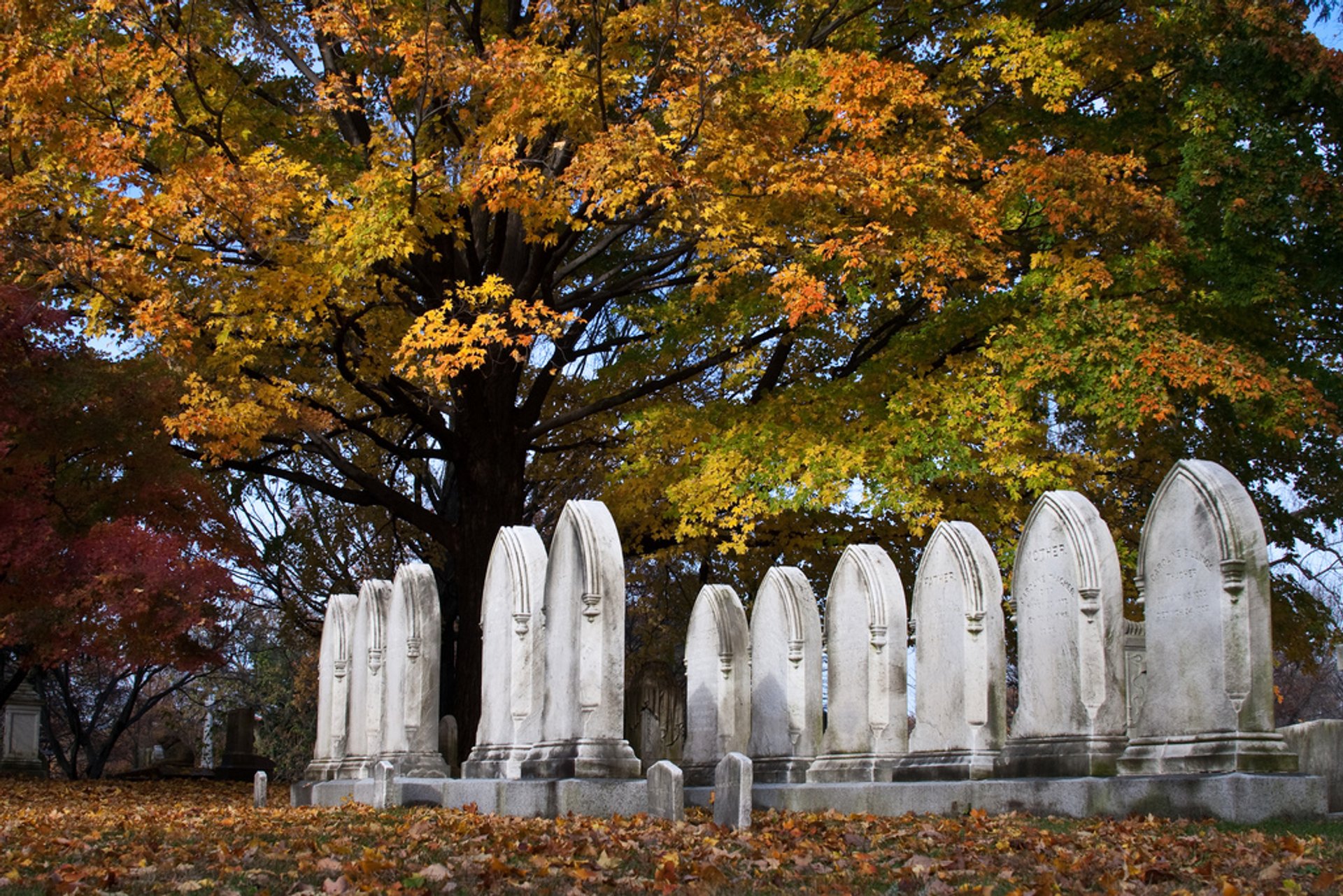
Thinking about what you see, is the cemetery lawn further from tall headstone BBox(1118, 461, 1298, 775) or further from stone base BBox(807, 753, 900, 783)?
stone base BBox(807, 753, 900, 783)

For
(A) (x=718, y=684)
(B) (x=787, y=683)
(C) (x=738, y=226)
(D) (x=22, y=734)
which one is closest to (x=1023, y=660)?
(B) (x=787, y=683)

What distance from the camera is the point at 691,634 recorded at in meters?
13.6

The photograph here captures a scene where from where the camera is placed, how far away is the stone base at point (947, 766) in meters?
10.3

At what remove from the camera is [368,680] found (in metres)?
14.9

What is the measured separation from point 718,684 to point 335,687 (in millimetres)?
5307

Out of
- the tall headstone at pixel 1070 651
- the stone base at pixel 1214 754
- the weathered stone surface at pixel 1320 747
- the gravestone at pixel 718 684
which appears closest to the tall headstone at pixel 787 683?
the gravestone at pixel 718 684

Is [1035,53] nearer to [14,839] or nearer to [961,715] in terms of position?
[961,715]

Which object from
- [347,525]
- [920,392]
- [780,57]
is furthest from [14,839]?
[347,525]

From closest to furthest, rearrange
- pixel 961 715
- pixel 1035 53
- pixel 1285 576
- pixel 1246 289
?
pixel 961 715
pixel 1246 289
pixel 1035 53
pixel 1285 576

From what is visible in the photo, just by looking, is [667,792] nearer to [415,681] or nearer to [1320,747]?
[1320,747]

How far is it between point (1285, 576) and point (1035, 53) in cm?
902

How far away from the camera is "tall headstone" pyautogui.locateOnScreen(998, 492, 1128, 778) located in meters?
9.54

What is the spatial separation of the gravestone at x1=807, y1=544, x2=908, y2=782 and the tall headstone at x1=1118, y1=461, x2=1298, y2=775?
9.21 feet

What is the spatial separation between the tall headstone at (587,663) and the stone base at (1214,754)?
12.3 feet
